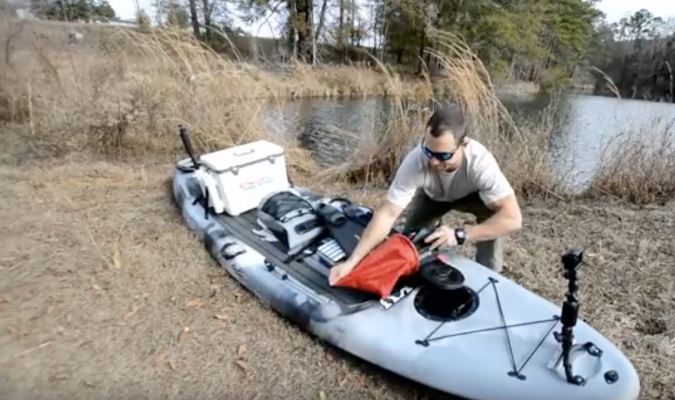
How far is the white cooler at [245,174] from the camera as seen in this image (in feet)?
9.45

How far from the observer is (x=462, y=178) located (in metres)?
2.05

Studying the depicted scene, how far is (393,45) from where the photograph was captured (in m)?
14.9

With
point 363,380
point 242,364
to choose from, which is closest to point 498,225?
point 363,380

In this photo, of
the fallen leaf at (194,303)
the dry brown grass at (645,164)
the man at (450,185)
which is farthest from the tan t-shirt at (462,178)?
the dry brown grass at (645,164)

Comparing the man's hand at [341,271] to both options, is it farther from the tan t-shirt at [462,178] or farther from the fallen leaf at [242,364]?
the fallen leaf at [242,364]

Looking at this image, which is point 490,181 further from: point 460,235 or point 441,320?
point 441,320

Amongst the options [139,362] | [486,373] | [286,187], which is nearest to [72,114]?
[286,187]

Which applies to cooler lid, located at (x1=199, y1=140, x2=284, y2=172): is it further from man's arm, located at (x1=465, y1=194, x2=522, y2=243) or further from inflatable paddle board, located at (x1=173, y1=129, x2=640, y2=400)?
man's arm, located at (x1=465, y1=194, x2=522, y2=243)

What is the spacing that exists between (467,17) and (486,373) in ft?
55.8

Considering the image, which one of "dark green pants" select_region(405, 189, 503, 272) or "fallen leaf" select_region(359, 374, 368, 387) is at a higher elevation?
"dark green pants" select_region(405, 189, 503, 272)

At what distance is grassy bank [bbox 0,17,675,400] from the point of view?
182 centimetres

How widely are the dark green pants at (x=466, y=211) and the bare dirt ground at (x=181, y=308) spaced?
0.30m

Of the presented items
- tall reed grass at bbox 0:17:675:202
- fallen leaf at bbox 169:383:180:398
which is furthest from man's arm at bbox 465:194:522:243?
tall reed grass at bbox 0:17:675:202

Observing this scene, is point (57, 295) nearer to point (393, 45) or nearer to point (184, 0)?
point (184, 0)
